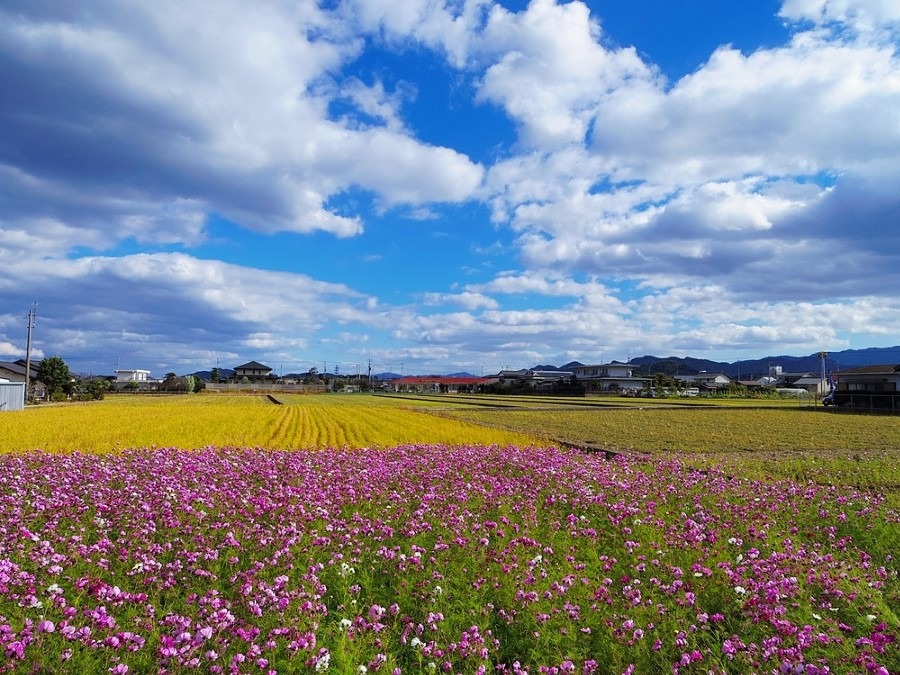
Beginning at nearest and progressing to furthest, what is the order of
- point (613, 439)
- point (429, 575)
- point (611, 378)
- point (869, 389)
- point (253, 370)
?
point (429, 575), point (613, 439), point (869, 389), point (611, 378), point (253, 370)

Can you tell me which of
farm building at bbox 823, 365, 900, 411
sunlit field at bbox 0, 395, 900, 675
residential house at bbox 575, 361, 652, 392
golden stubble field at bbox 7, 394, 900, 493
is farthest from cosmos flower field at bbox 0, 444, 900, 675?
residential house at bbox 575, 361, 652, 392

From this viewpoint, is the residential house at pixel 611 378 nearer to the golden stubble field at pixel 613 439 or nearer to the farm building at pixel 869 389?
the farm building at pixel 869 389

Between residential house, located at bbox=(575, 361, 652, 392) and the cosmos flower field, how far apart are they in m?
97.3

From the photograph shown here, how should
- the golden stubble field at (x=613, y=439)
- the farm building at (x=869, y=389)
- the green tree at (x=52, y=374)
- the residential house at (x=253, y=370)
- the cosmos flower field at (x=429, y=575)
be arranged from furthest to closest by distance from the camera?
the residential house at (x=253, y=370) → the green tree at (x=52, y=374) → the farm building at (x=869, y=389) → the golden stubble field at (x=613, y=439) → the cosmos flower field at (x=429, y=575)

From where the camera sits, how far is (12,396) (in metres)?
43.3

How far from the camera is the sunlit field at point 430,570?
391 centimetres

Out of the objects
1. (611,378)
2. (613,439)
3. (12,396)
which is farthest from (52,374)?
(611,378)

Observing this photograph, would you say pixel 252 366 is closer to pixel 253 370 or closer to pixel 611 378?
pixel 253 370

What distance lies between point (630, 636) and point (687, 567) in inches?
78.5

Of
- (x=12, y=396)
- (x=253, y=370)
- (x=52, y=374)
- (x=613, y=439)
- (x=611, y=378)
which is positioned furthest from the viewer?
(x=253, y=370)

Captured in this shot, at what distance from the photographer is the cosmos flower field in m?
3.89

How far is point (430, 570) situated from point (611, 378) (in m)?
115

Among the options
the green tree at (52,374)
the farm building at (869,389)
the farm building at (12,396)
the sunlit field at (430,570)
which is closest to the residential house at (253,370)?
the green tree at (52,374)

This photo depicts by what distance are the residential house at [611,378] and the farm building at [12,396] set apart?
81.7m
